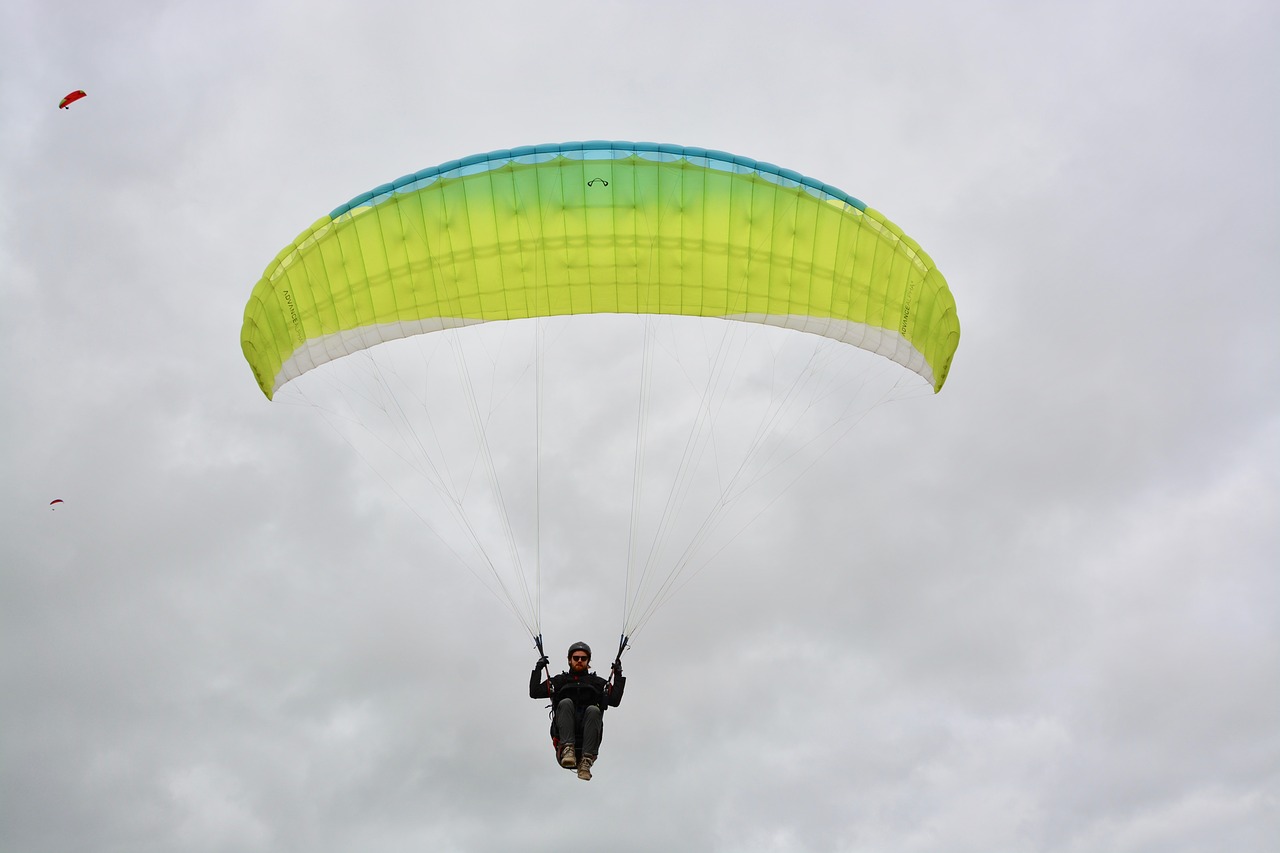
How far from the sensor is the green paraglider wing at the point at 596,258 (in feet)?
48.4

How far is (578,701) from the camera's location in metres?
13.9

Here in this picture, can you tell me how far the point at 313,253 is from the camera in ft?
49.4

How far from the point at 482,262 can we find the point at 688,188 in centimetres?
283

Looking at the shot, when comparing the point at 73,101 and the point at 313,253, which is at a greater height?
the point at 73,101

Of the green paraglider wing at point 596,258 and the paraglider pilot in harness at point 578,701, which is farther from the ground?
the green paraglider wing at point 596,258

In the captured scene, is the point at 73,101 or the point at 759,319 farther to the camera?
the point at 73,101

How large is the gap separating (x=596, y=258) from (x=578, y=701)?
18.4 feet

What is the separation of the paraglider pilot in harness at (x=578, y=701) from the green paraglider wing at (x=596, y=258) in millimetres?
4655

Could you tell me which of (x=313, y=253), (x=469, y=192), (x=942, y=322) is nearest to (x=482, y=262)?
(x=469, y=192)

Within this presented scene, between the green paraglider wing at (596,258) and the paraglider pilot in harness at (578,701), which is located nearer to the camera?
the paraglider pilot in harness at (578,701)

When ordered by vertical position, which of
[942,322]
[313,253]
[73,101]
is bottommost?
[942,322]

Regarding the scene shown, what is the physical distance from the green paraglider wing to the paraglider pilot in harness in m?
4.65

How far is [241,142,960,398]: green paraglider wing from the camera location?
14750mm

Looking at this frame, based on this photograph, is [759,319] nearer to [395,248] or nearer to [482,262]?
[482,262]
